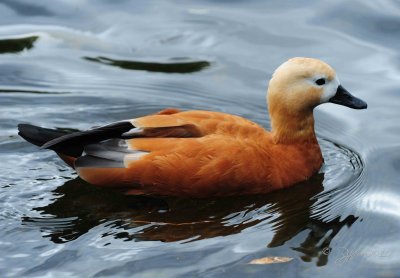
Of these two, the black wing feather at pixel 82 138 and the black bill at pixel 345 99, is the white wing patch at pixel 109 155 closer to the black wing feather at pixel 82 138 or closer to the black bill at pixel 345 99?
the black wing feather at pixel 82 138

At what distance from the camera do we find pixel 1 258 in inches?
259

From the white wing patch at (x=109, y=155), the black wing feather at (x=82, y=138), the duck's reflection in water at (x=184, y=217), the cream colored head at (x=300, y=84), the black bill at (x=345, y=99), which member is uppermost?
the cream colored head at (x=300, y=84)

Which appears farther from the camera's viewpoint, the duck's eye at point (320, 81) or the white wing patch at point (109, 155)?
the duck's eye at point (320, 81)

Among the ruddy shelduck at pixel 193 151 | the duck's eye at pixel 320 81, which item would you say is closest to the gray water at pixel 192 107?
the ruddy shelduck at pixel 193 151

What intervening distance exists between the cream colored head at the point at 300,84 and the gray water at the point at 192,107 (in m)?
0.70

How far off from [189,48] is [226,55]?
47 centimetres

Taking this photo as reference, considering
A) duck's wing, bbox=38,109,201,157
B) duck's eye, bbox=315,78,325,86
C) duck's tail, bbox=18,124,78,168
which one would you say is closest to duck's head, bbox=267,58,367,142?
duck's eye, bbox=315,78,325,86

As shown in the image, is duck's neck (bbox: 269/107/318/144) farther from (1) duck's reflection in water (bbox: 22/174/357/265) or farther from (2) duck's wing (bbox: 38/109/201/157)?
(2) duck's wing (bbox: 38/109/201/157)

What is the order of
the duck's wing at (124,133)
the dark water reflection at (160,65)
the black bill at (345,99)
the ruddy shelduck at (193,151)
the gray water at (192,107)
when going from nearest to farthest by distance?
the gray water at (192,107), the ruddy shelduck at (193,151), the duck's wing at (124,133), the black bill at (345,99), the dark water reflection at (160,65)

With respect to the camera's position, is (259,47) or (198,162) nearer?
(198,162)

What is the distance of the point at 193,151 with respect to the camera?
24.3ft

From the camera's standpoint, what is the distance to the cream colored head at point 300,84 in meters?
7.89

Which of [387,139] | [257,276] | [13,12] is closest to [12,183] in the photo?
[257,276]

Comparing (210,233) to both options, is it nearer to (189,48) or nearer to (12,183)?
(12,183)
